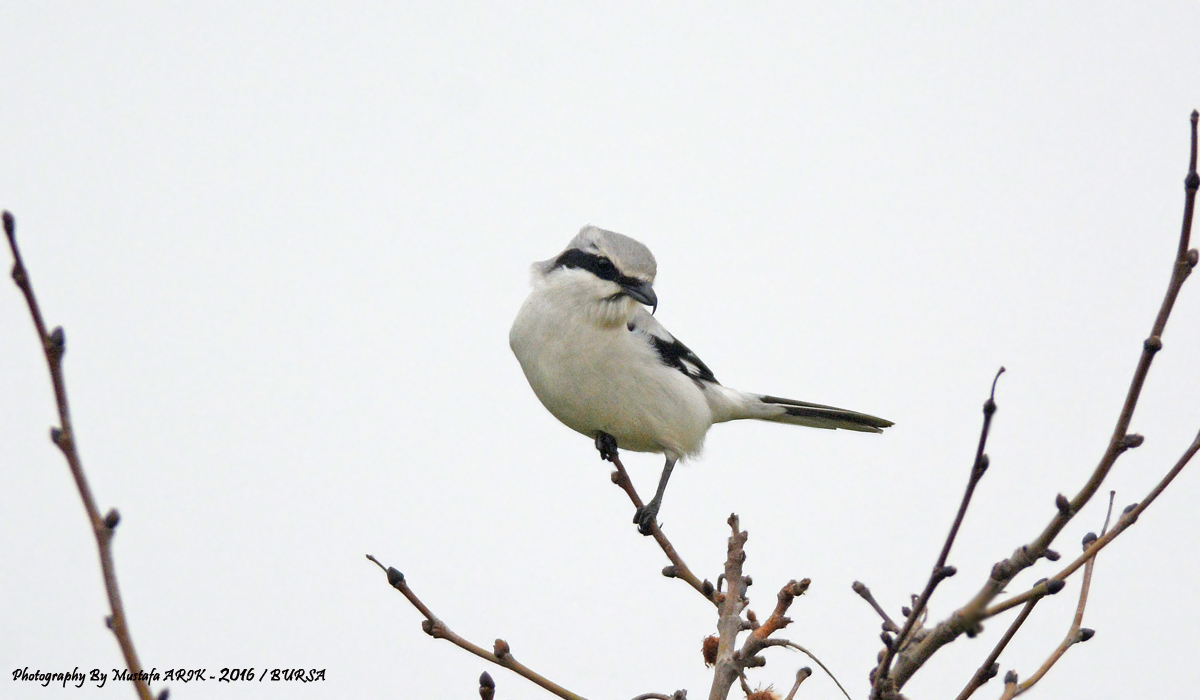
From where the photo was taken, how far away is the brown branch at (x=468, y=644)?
2467 mm

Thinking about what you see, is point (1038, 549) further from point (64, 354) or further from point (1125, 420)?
point (64, 354)

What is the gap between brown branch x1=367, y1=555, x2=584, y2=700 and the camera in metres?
2.47

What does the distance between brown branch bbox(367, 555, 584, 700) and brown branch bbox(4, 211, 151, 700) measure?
93 cm

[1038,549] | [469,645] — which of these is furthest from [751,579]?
[1038,549]

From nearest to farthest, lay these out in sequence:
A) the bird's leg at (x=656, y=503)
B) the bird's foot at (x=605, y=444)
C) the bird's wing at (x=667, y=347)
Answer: the bird's leg at (x=656, y=503)
the bird's foot at (x=605, y=444)
the bird's wing at (x=667, y=347)

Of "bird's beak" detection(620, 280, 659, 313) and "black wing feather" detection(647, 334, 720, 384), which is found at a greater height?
"bird's beak" detection(620, 280, 659, 313)

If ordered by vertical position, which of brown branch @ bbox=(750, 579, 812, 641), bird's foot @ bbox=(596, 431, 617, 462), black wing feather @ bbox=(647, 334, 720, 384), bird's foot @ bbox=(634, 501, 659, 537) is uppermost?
black wing feather @ bbox=(647, 334, 720, 384)

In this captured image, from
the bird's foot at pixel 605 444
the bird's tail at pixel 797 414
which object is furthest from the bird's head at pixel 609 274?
the bird's tail at pixel 797 414

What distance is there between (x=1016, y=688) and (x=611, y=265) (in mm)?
3068

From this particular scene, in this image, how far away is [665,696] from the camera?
2752 mm

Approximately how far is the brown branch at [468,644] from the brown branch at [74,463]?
3.05ft

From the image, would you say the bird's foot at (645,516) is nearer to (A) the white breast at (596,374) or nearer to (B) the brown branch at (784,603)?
(A) the white breast at (596,374)

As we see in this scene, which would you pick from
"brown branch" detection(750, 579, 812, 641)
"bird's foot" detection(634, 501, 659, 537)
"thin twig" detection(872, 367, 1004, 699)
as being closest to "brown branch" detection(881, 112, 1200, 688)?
"thin twig" detection(872, 367, 1004, 699)

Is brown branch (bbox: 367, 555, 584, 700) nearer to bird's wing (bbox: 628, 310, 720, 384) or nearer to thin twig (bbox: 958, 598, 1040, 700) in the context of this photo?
thin twig (bbox: 958, 598, 1040, 700)
